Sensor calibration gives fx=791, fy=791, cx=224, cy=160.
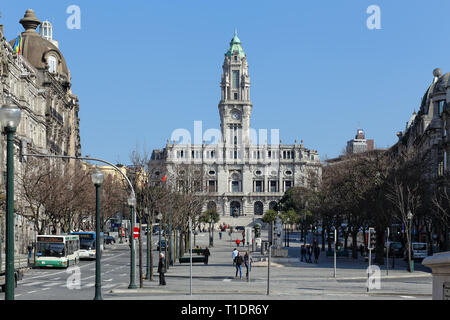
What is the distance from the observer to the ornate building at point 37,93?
227ft

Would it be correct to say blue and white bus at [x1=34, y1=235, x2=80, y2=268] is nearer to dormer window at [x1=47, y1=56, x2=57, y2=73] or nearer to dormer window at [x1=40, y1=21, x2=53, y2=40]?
dormer window at [x1=47, y1=56, x2=57, y2=73]

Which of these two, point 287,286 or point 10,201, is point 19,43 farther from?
point 10,201

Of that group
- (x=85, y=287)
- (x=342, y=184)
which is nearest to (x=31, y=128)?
(x=342, y=184)

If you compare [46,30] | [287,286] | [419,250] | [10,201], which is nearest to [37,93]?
[46,30]

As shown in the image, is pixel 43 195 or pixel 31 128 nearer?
pixel 43 195

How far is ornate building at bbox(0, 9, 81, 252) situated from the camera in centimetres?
6909

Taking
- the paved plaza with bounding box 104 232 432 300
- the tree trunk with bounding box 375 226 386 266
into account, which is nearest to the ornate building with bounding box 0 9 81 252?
the paved plaza with bounding box 104 232 432 300

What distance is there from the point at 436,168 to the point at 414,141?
69.5 ft

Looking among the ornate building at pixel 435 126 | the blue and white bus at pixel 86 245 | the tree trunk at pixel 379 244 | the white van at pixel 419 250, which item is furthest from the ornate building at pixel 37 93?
the ornate building at pixel 435 126

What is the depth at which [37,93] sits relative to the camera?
83.4 metres

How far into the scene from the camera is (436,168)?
79.6m

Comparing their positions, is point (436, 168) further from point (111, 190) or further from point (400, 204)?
point (111, 190)

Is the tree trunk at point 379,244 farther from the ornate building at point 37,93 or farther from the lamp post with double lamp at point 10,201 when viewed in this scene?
the lamp post with double lamp at point 10,201

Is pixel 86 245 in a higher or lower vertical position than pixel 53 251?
lower
